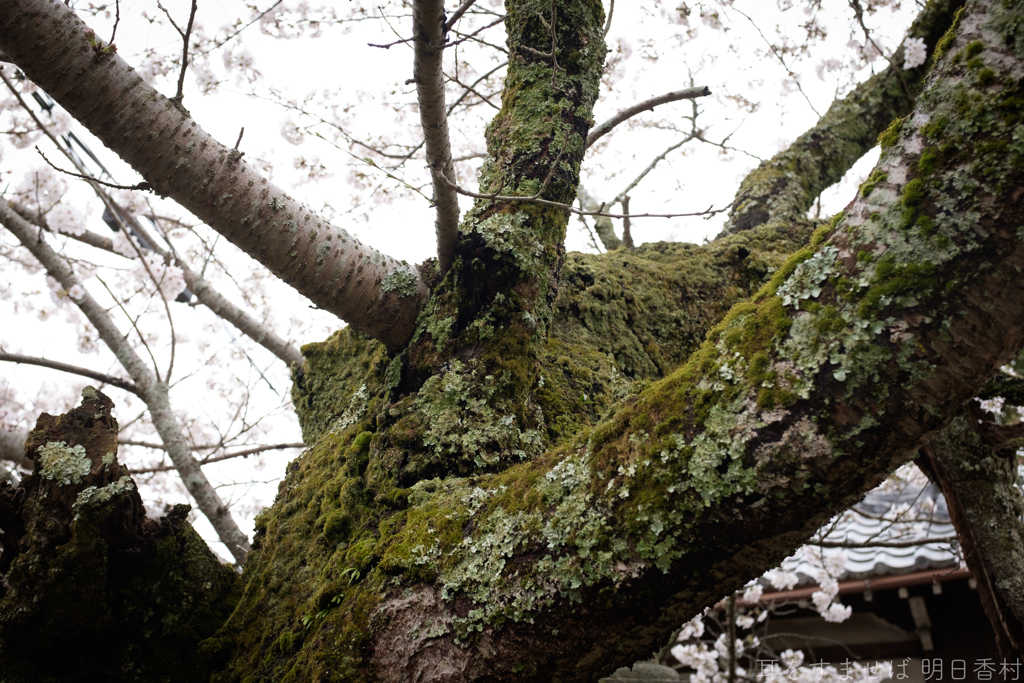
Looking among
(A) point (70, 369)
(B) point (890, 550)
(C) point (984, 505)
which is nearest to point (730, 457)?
(C) point (984, 505)

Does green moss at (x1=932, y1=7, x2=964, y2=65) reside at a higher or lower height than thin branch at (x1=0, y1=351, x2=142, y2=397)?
lower

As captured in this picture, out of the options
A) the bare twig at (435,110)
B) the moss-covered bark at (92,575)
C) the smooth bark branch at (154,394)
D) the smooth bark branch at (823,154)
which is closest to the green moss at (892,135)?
the bare twig at (435,110)

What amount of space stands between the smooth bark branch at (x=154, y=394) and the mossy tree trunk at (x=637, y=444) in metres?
1.07

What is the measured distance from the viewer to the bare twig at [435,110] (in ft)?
4.50

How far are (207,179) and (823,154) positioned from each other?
11.7 ft

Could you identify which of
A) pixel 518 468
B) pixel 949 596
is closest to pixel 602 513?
pixel 518 468

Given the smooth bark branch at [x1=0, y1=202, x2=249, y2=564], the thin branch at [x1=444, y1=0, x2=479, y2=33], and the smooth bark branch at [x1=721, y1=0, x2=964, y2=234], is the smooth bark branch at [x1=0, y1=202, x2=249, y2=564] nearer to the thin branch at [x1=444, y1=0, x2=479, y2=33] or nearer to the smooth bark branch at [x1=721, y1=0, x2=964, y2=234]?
the thin branch at [x1=444, y1=0, x2=479, y2=33]

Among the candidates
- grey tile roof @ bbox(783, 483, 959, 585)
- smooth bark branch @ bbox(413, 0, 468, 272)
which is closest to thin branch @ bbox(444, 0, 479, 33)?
smooth bark branch @ bbox(413, 0, 468, 272)

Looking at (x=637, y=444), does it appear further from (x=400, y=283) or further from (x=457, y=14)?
(x=400, y=283)

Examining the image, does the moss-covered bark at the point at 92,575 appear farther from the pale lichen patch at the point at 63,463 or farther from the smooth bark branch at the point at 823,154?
the smooth bark branch at the point at 823,154

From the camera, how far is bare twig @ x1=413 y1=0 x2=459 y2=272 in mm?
1373

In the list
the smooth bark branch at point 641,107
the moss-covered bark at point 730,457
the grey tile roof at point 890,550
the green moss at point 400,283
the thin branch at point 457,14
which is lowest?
the grey tile roof at point 890,550

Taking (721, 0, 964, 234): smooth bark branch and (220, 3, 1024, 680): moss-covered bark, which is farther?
(721, 0, 964, 234): smooth bark branch

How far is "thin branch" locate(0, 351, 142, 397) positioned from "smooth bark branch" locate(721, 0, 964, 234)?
11.5 feet
